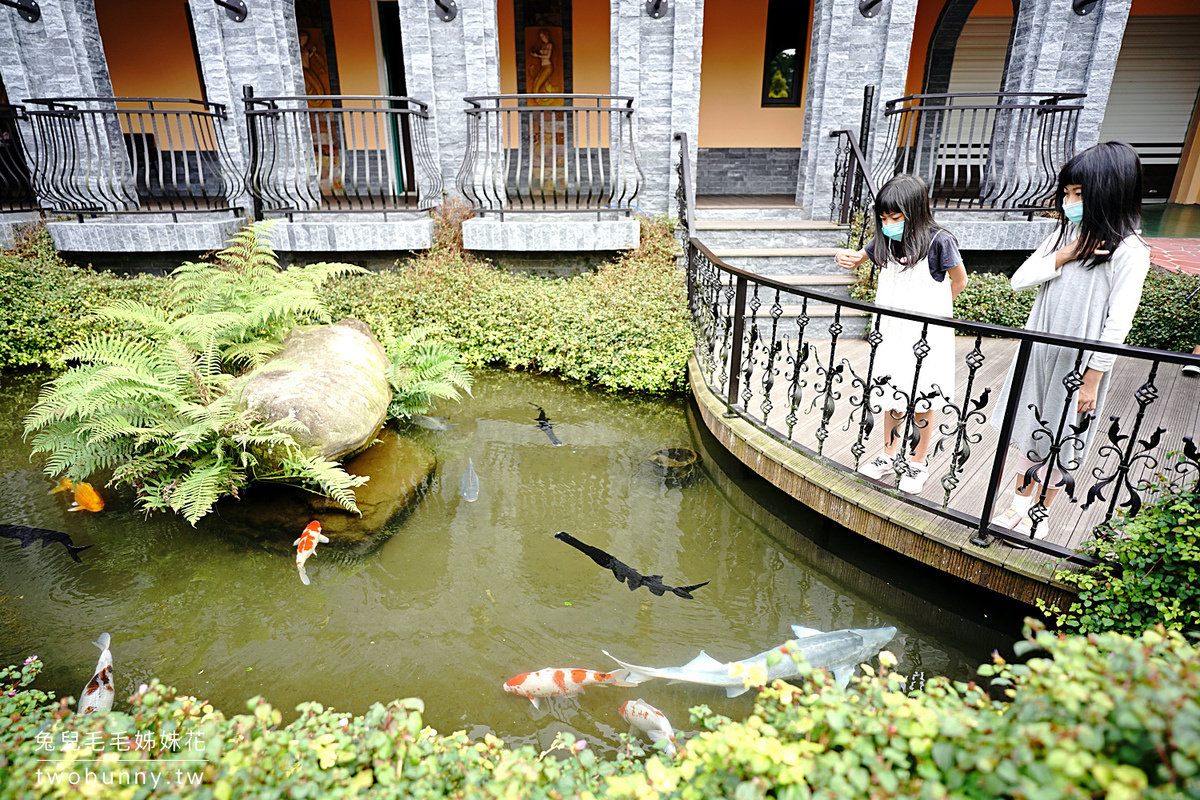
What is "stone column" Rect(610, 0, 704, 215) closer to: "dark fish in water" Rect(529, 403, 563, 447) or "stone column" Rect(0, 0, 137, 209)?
"dark fish in water" Rect(529, 403, 563, 447)

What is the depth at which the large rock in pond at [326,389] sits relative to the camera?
166 inches

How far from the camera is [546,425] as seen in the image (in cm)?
562

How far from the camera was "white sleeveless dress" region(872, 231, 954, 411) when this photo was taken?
3.25 m

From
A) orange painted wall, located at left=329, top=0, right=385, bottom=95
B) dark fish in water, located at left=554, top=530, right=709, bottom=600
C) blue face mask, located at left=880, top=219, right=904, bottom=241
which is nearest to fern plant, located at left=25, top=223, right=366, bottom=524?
dark fish in water, located at left=554, top=530, right=709, bottom=600

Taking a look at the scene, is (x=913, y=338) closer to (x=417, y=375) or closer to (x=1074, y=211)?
(x=1074, y=211)

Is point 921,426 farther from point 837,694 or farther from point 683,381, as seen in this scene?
point 683,381

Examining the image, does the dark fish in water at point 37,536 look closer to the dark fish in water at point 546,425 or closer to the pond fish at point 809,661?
the dark fish in water at point 546,425

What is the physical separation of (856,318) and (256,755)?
6.42 m

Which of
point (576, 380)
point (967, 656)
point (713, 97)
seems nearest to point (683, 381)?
point (576, 380)

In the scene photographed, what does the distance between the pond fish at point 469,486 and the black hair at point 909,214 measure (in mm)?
3077

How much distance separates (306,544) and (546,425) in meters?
2.41

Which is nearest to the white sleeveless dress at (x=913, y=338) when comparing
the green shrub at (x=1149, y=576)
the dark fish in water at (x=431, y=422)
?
the green shrub at (x=1149, y=576)

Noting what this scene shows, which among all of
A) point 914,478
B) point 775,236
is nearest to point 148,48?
point 775,236

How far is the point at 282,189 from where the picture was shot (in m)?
8.26
